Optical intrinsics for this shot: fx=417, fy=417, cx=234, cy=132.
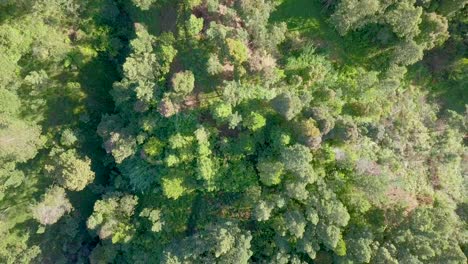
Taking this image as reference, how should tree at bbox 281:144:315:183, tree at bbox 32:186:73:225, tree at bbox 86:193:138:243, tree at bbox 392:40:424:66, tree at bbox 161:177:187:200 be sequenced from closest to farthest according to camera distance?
tree at bbox 281:144:315:183
tree at bbox 392:40:424:66
tree at bbox 161:177:187:200
tree at bbox 86:193:138:243
tree at bbox 32:186:73:225

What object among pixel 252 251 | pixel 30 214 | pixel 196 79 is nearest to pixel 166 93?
pixel 196 79

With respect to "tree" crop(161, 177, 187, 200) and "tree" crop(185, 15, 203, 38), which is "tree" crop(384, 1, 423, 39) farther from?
"tree" crop(161, 177, 187, 200)

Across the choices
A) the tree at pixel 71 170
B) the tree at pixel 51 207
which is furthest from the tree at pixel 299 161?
the tree at pixel 51 207

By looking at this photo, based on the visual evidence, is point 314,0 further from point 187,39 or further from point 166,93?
point 166,93

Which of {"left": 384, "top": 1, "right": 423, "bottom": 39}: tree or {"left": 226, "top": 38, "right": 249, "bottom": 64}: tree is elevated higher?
{"left": 384, "top": 1, "right": 423, "bottom": 39}: tree

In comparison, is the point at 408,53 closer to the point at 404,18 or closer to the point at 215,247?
the point at 404,18

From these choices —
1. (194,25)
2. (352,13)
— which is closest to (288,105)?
(352,13)

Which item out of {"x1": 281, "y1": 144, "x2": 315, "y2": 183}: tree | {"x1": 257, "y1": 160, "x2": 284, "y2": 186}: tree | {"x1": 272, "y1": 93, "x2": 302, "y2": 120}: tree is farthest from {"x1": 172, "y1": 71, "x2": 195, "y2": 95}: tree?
{"x1": 281, "y1": 144, "x2": 315, "y2": 183}: tree
